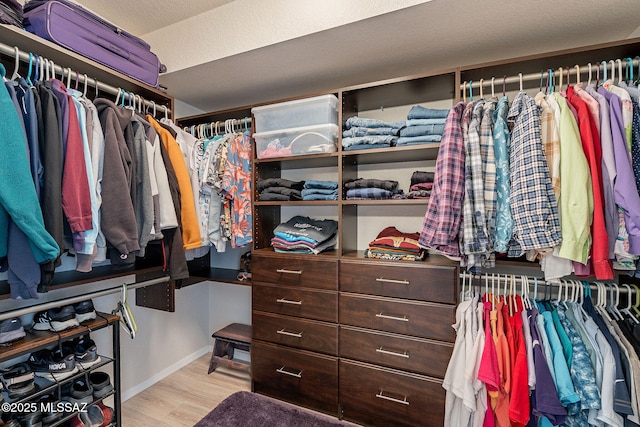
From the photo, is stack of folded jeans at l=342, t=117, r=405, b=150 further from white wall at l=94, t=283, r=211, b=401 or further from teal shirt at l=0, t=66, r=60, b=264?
white wall at l=94, t=283, r=211, b=401

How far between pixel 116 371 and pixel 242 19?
2.01 m

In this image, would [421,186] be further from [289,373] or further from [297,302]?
[289,373]

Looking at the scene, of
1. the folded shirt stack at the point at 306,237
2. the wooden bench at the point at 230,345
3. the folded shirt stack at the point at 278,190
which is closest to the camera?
the folded shirt stack at the point at 306,237

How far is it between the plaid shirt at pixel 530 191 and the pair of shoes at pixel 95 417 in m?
2.14

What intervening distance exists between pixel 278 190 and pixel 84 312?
1.20 metres

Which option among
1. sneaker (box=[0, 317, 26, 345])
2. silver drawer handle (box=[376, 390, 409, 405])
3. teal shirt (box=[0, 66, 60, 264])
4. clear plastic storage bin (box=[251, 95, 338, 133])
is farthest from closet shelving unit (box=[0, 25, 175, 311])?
silver drawer handle (box=[376, 390, 409, 405])

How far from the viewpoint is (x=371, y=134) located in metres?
1.73

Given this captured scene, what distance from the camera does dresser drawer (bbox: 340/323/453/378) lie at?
1517 millimetres

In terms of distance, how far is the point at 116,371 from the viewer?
1546mm

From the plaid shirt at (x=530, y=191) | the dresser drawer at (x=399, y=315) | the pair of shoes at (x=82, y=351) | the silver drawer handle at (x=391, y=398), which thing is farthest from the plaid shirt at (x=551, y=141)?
the pair of shoes at (x=82, y=351)

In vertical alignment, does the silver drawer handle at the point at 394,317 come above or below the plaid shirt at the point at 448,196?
below

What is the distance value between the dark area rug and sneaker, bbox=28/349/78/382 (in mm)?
731

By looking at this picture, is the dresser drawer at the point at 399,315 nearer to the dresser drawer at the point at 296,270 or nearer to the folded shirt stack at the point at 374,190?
the dresser drawer at the point at 296,270

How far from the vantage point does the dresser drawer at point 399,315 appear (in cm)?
151
